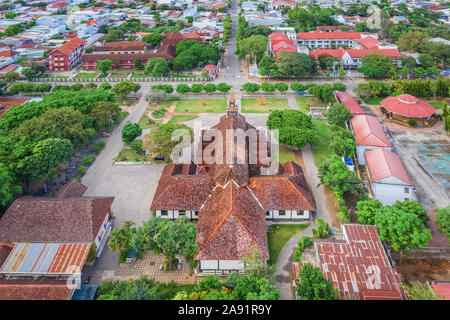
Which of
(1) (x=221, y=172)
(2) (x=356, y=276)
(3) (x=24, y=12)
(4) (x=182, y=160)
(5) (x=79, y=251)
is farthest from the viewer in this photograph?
(3) (x=24, y=12)

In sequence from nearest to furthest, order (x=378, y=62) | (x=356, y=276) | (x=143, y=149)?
1. (x=356, y=276)
2. (x=143, y=149)
3. (x=378, y=62)

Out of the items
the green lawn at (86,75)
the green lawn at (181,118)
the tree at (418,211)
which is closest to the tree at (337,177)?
the tree at (418,211)

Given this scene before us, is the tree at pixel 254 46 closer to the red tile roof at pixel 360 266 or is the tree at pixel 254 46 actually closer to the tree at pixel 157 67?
the tree at pixel 157 67

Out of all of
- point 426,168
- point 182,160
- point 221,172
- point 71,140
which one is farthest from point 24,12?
point 426,168

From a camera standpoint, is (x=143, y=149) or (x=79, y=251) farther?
(x=143, y=149)

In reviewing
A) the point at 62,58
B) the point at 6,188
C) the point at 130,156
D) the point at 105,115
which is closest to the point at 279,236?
the point at 130,156

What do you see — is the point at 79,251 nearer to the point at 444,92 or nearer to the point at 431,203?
the point at 431,203
